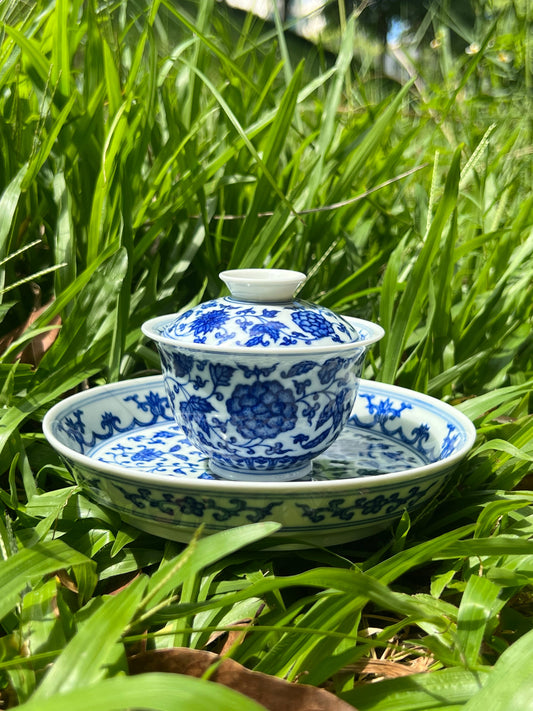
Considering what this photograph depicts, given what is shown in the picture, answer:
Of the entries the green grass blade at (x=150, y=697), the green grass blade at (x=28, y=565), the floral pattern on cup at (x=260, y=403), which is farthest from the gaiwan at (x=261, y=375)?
the green grass blade at (x=150, y=697)

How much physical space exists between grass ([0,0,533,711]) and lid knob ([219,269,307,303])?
22cm

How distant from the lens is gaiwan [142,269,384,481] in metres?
0.67

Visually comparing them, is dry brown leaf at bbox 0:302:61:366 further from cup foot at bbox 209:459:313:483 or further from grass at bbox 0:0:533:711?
cup foot at bbox 209:459:313:483

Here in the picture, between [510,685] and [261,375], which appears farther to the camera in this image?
[261,375]

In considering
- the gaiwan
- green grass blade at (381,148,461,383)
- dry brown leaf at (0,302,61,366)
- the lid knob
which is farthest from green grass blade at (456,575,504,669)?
dry brown leaf at (0,302,61,366)

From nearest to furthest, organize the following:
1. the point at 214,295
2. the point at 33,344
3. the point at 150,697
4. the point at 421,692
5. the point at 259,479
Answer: the point at 150,697
the point at 421,692
the point at 259,479
the point at 33,344
the point at 214,295

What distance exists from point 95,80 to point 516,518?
858 millimetres

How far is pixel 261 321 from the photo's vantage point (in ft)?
2.29

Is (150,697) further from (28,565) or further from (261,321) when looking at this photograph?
(261,321)

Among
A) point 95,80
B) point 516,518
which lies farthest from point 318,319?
point 95,80

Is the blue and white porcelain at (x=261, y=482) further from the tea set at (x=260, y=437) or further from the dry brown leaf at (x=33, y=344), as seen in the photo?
the dry brown leaf at (x=33, y=344)

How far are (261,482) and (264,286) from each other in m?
0.20

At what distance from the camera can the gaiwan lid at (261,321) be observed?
0.68m

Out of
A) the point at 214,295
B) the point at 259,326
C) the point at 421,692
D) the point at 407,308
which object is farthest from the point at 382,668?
the point at 214,295
